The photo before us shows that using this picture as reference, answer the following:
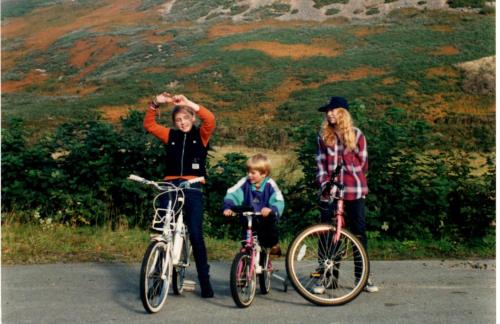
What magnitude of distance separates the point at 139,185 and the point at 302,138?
2.22 meters

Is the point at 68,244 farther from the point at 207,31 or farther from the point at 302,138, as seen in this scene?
the point at 207,31

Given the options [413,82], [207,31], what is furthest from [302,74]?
[207,31]

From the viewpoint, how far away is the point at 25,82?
5759 cm

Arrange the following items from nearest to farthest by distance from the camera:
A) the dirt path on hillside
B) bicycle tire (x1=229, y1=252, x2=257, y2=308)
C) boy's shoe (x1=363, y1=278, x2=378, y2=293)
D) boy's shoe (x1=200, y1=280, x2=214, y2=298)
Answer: bicycle tire (x1=229, y1=252, x2=257, y2=308), boy's shoe (x1=200, y1=280, x2=214, y2=298), boy's shoe (x1=363, y1=278, x2=378, y2=293), the dirt path on hillside

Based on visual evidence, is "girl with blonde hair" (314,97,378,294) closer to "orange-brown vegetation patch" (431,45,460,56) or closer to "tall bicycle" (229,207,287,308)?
"tall bicycle" (229,207,287,308)

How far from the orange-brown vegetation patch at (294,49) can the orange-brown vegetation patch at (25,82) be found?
13.3 metres

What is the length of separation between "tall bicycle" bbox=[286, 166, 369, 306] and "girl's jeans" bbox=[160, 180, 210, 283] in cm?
70

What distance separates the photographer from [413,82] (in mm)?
51562

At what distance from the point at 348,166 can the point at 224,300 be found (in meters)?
1.46

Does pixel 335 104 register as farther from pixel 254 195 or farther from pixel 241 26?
pixel 241 26

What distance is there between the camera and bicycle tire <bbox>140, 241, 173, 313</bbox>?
5.86 meters

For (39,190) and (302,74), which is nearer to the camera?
(39,190)

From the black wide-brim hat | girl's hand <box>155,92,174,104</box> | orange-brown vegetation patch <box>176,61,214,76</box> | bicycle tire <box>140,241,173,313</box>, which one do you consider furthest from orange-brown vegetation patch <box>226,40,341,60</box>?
bicycle tire <box>140,241,173,313</box>

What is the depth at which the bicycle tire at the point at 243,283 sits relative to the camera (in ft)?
19.9
